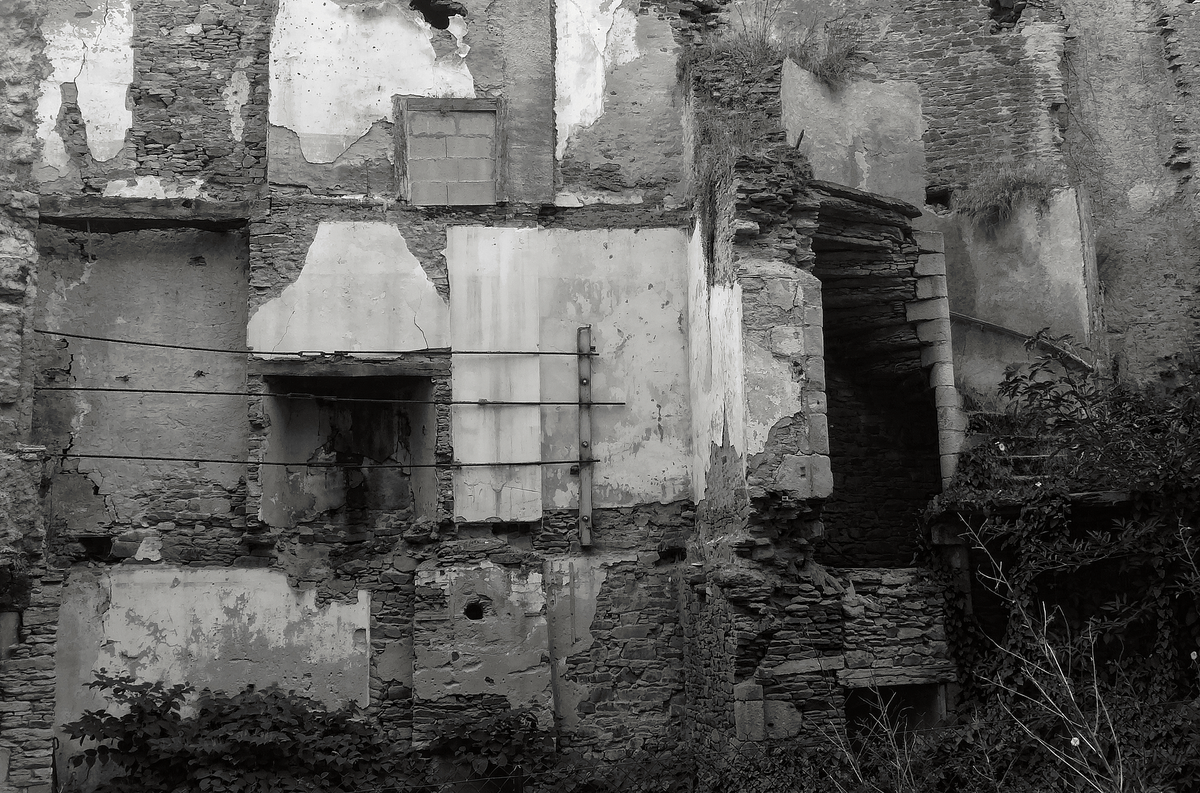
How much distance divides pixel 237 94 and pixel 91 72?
52.8 inches

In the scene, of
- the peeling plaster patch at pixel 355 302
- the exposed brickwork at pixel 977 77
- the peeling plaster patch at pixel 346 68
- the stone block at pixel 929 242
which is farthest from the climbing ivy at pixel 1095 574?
the peeling plaster patch at pixel 346 68

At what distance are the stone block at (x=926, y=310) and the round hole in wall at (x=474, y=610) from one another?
16.2 ft

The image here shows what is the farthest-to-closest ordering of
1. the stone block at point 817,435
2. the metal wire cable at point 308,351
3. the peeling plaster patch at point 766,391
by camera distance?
the metal wire cable at point 308,351
the stone block at point 817,435
the peeling plaster patch at point 766,391

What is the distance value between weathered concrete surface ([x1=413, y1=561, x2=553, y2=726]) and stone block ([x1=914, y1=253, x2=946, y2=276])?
15.5ft

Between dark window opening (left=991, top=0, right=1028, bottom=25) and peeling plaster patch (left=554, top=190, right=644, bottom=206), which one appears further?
dark window opening (left=991, top=0, right=1028, bottom=25)

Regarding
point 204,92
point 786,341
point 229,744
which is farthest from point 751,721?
point 204,92

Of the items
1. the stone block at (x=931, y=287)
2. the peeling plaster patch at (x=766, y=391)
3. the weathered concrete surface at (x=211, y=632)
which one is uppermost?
the stone block at (x=931, y=287)

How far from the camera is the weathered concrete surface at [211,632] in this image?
10.1m

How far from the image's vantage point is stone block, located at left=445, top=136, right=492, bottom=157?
11.3m

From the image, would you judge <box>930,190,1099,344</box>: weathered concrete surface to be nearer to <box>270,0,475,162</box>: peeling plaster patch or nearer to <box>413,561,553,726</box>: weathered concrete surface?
<box>270,0,475,162</box>: peeling plaster patch

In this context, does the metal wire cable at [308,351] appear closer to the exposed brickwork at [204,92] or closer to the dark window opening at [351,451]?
A: the dark window opening at [351,451]

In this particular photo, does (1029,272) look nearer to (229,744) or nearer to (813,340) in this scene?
(813,340)

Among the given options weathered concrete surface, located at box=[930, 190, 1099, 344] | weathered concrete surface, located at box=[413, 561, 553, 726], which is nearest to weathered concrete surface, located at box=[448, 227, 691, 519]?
weathered concrete surface, located at box=[413, 561, 553, 726]

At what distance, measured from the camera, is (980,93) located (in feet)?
43.5
